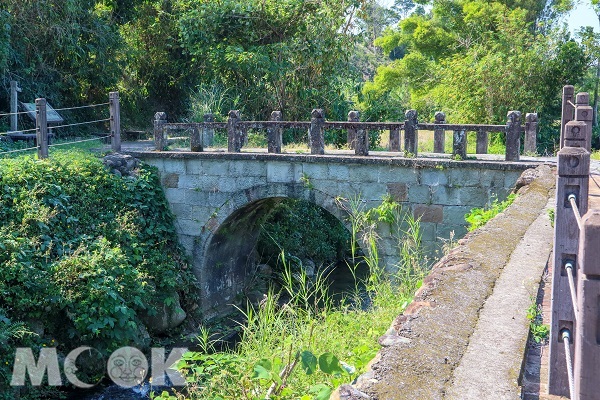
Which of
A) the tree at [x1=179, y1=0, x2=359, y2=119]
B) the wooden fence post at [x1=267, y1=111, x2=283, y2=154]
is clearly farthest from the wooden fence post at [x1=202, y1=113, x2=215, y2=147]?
the tree at [x1=179, y1=0, x2=359, y2=119]

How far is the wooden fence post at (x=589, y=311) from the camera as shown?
190 cm

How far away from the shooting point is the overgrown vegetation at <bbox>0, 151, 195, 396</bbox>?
872 cm

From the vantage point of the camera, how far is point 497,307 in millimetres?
3922

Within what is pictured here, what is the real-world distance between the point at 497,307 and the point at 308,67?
12982mm

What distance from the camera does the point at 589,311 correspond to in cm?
192

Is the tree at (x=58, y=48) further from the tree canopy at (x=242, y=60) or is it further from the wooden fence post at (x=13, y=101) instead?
the wooden fence post at (x=13, y=101)

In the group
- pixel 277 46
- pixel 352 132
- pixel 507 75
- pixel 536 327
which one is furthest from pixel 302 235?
pixel 536 327

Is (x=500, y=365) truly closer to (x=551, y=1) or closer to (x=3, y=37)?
(x=3, y=37)

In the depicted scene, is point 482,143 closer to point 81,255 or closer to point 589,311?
point 81,255

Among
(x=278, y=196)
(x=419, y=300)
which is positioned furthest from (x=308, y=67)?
(x=419, y=300)

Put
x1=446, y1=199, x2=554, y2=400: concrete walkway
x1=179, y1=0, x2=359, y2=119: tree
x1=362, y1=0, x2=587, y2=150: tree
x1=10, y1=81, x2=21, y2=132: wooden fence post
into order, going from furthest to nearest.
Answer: x1=362, y1=0, x2=587, y2=150: tree < x1=179, y1=0, x2=359, y2=119: tree < x1=10, y1=81, x2=21, y2=132: wooden fence post < x1=446, y1=199, x2=554, y2=400: concrete walkway

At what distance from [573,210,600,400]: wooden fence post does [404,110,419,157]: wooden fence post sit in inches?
316

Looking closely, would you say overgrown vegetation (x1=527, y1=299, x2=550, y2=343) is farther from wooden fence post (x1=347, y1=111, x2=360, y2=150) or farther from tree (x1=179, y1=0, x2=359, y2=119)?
tree (x1=179, y1=0, x2=359, y2=119)

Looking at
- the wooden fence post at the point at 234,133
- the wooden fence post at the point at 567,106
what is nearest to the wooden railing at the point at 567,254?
the wooden fence post at the point at 567,106
